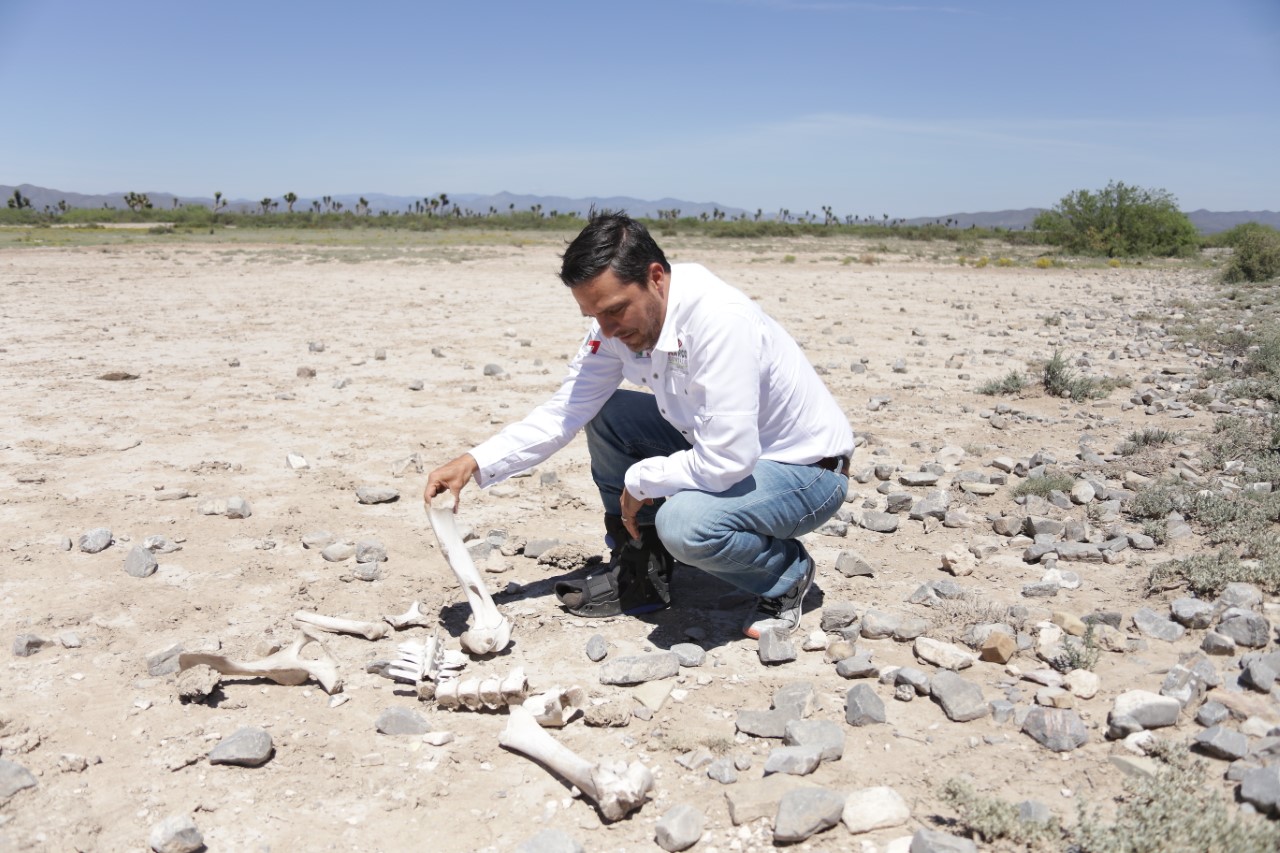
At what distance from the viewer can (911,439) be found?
6.74 meters

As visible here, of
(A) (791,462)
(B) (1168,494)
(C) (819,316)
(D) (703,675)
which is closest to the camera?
(D) (703,675)

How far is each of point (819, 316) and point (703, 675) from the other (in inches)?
426

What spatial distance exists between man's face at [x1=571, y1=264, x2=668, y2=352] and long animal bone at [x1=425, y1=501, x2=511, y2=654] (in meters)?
0.97

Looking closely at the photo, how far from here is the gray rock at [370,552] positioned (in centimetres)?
441

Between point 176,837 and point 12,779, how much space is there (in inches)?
25.7

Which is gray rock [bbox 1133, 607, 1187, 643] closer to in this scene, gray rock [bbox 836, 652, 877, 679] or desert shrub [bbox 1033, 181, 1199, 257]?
gray rock [bbox 836, 652, 877, 679]

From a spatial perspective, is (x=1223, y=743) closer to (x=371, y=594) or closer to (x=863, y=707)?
(x=863, y=707)

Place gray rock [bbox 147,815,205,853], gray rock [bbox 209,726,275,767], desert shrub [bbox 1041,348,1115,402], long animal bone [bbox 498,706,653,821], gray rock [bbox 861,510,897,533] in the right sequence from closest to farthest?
A: 1. gray rock [bbox 147,815,205,853]
2. long animal bone [bbox 498,706,653,821]
3. gray rock [bbox 209,726,275,767]
4. gray rock [bbox 861,510,897,533]
5. desert shrub [bbox 1041,348,1115,402]

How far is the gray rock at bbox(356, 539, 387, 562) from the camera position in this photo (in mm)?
4410

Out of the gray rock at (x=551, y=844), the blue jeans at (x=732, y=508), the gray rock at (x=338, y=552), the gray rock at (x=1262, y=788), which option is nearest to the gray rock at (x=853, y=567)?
the blue jeans at (x=732, y=508)

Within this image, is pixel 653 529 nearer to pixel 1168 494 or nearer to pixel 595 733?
pixel 595 733

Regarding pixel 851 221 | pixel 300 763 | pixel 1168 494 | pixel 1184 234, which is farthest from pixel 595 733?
pixel 851 221

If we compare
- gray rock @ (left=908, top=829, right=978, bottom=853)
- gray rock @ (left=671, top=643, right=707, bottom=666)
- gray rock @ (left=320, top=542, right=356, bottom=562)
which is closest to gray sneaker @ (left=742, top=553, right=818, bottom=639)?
gray rock @ (left=671, top=643, right=707, bottom=666)

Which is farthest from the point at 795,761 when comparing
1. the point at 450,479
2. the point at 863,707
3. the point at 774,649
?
the point at 450,479
